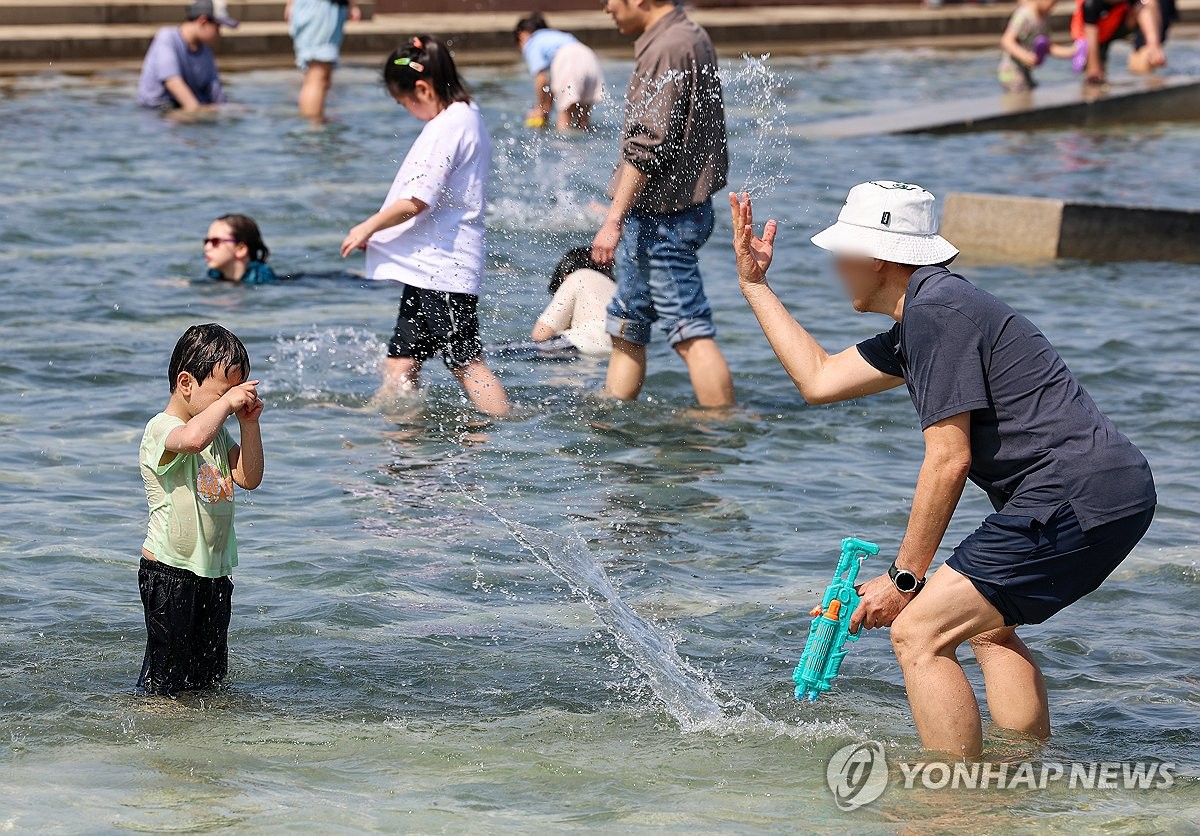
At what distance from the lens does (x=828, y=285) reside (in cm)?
1191

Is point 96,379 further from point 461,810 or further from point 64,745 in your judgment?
point 461,810

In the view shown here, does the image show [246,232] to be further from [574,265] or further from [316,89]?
[316,89]

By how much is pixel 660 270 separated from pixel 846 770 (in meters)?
3.57

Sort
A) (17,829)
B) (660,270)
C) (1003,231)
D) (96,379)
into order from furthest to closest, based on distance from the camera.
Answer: (1003,231) < (96,379) < (660,270) < (17,829)

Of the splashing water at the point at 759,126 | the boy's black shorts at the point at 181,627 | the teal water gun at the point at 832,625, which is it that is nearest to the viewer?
the teal water gun at the point at 832,625

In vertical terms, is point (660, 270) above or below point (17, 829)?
above

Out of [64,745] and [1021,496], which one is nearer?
[1021,496]

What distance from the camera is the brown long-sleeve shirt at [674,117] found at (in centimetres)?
784

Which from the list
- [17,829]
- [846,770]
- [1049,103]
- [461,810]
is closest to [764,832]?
[846,770]

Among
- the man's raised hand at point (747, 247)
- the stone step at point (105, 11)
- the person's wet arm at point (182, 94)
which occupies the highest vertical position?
the stone step at point (105, 11)

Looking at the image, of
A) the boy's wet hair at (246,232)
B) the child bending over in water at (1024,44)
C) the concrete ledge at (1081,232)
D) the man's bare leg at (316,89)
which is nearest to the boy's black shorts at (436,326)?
the boy's wet hair at (246,232)

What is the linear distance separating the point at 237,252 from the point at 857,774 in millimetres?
7403

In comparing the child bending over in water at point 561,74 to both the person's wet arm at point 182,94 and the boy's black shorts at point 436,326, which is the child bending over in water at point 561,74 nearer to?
the person's wet arm at point 182,94

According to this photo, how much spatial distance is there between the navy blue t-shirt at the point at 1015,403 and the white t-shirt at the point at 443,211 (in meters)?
3.72
